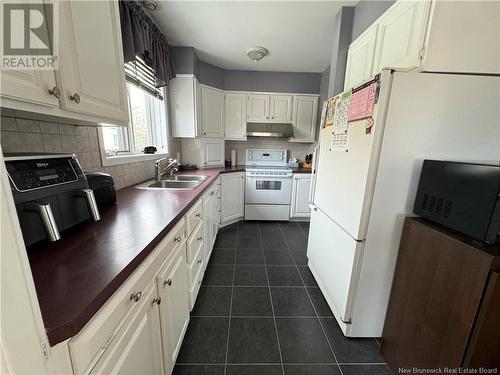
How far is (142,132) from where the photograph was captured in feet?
7.55

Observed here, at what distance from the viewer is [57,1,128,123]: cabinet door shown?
786mm

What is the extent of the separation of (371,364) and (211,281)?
4.45ft

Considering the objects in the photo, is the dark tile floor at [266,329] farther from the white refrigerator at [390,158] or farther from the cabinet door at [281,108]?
the cabinet door at [281,108]

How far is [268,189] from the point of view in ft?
11.0

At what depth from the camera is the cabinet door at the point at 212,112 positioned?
122 inches

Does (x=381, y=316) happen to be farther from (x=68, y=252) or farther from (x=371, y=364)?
(x=68, y=252)

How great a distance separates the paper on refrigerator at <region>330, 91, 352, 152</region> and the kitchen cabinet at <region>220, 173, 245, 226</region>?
1.81m

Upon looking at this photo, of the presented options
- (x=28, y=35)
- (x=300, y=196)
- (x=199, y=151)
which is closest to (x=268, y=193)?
(x=300, y=196)

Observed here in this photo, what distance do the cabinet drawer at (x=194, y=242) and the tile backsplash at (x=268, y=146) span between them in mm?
2300

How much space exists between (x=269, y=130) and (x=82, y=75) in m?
2.86

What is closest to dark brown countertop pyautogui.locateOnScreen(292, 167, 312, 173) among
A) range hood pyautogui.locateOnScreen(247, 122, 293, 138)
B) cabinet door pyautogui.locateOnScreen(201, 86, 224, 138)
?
range hood pyautogui.locateOnScreen(247, 122, 293, 138)

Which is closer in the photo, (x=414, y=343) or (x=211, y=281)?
(x=414, y=343)

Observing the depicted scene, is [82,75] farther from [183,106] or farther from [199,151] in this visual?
[199,151]

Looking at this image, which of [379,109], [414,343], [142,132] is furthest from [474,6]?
[142,132]
